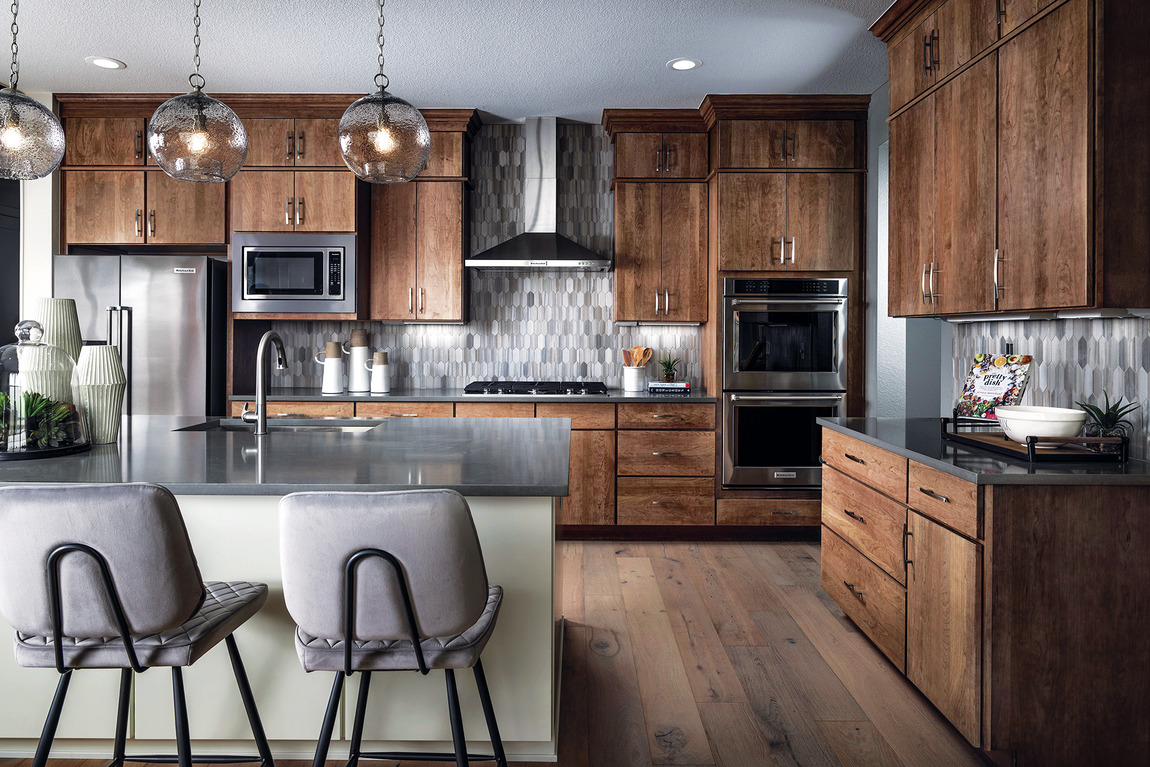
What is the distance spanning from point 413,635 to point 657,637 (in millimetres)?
1599

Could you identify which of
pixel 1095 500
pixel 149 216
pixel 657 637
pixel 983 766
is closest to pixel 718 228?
pixel 657 637

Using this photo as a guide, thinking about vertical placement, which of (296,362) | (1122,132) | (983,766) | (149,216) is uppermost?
(149,216)

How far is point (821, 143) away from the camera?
Result: 13.9 feet

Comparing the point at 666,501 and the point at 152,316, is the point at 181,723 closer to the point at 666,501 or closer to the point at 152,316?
the point at 666,501

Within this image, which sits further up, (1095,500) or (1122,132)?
(1122,132)

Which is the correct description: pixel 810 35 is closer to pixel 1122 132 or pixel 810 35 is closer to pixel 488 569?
pixel 1122 132

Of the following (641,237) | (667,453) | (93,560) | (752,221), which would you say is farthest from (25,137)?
(752,221)

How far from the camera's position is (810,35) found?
337 centimetres

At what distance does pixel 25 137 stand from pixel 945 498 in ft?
8.95

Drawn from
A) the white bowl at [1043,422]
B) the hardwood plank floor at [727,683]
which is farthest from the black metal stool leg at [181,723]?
the white bowl at [1043,422]

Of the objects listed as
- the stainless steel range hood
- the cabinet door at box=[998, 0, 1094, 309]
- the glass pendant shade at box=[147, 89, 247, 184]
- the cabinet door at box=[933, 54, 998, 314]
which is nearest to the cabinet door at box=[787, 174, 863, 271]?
the stainless steel range hood

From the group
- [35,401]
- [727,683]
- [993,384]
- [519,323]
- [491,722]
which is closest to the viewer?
[491,722]

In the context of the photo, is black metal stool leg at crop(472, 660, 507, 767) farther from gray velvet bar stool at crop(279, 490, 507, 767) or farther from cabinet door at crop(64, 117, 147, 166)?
cabinet door at crop(64, 117, 147, 166)

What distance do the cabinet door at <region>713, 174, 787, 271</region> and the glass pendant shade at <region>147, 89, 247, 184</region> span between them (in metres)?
2.74
